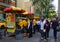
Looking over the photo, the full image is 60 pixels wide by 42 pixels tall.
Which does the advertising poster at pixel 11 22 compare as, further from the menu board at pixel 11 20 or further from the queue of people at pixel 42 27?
the queue of people at pixel 42 27

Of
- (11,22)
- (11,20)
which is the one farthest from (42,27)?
(11,20)

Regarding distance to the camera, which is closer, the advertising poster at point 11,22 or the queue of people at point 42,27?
the queue of people at point 42,27

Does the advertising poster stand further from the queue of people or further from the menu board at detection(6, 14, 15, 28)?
the queue of people

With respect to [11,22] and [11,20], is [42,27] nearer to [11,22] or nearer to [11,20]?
[11,22]

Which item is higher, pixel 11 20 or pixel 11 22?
pixel 11 20

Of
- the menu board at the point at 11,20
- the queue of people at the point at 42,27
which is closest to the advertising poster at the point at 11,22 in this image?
the menu board at the point at 11,20

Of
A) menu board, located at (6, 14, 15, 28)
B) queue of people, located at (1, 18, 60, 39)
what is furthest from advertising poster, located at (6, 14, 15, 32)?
queue of people, located at (1, 18, 60, 39)

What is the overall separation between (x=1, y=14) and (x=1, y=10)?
2567 mm

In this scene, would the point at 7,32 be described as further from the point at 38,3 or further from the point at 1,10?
the point at 38,3

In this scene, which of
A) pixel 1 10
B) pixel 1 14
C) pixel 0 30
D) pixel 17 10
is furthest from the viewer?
pixel 1 10

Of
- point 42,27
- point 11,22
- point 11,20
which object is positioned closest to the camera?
point 42,27

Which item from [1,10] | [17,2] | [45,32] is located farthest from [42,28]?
[17,2]

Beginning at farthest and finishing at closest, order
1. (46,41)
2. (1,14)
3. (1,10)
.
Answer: (1,10)
(1,14)
(46,41)

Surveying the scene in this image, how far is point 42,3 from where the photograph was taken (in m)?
48.1
